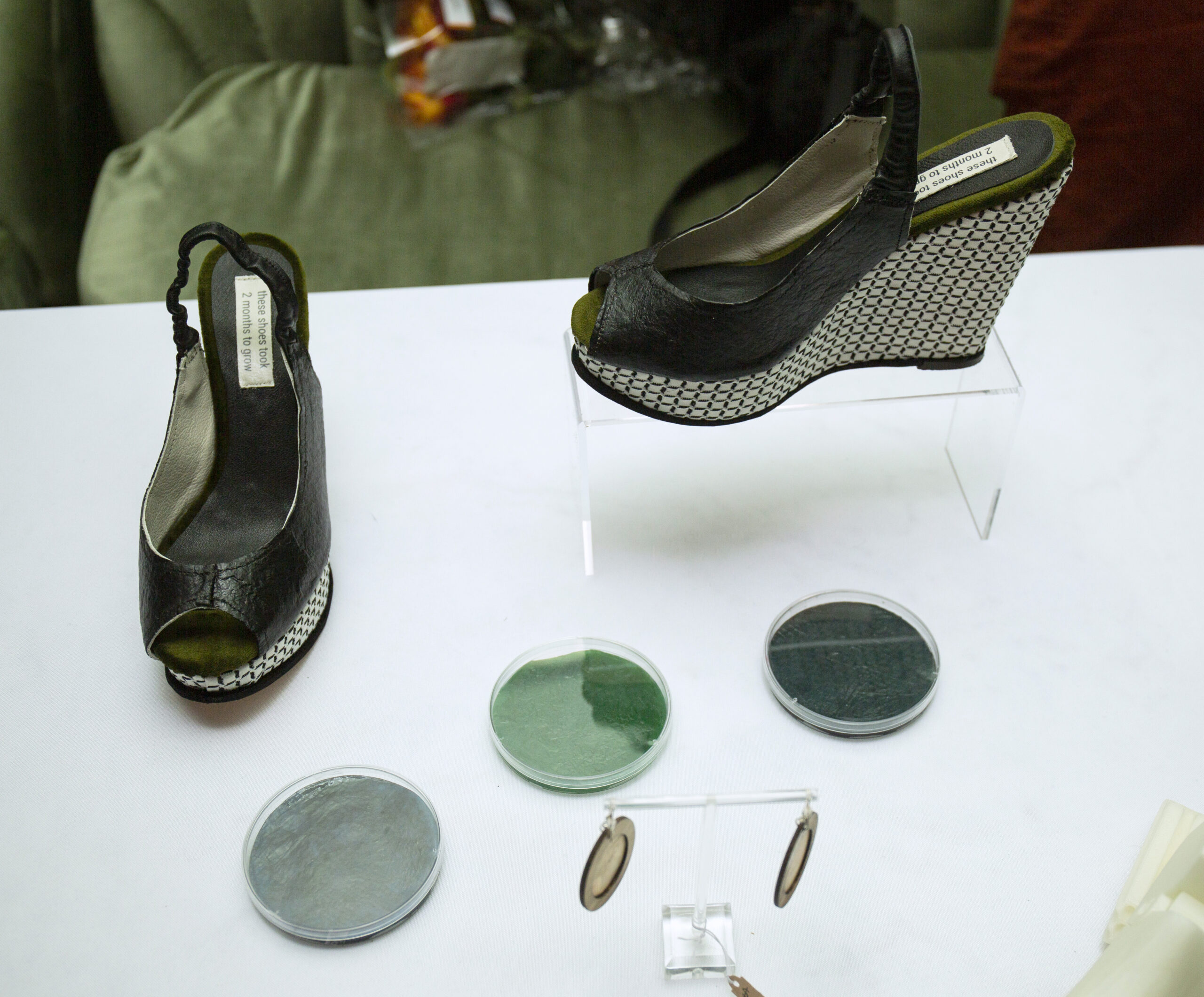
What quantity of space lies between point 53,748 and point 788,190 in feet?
2.27

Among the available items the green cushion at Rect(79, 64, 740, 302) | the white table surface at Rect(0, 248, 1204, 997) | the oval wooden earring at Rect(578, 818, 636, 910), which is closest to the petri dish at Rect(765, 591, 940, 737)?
the white table surface at Rect(0, 248, 1204, 997)

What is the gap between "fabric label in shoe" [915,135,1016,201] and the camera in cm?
81

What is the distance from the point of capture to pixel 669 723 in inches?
30.6

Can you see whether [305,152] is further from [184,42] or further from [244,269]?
[244,269]

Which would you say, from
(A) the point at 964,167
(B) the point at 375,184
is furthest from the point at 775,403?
(B) the point at 375,184

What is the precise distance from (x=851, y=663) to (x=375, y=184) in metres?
1.03

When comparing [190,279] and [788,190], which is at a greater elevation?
[788,190]

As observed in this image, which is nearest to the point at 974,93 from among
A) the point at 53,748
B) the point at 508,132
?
the point at 508,132

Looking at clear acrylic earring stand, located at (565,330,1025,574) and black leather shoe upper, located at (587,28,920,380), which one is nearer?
black leather shoe upper, located at (587,28,920,380)

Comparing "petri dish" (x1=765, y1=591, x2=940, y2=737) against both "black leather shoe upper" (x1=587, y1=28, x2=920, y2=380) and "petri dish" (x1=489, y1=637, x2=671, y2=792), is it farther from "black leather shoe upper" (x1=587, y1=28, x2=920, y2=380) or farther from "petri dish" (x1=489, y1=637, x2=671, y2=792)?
"black leather shoe upper" (x1=587, y1=28, x2=920, y2=380)

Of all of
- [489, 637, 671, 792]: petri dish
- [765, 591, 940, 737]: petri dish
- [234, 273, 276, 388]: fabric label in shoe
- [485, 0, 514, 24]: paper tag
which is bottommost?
[489, 637, 671, 792]: petri dish

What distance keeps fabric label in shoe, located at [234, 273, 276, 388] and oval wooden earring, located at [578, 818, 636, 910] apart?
529 mm

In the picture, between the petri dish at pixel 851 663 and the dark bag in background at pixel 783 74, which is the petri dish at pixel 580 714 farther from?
the dark bag in background at pixel 783 74

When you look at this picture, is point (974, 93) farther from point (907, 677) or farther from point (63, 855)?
point (63, 855)
